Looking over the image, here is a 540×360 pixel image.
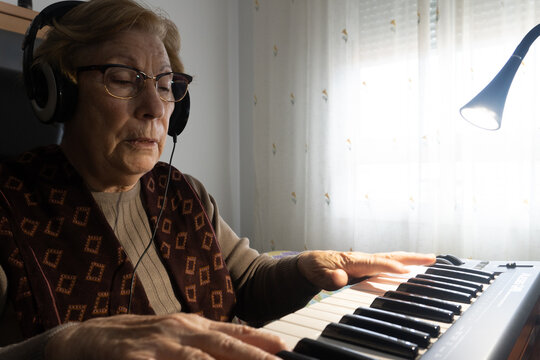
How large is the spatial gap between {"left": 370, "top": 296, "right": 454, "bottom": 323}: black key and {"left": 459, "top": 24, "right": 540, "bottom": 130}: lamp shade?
0.53 meters

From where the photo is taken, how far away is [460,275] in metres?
0.83

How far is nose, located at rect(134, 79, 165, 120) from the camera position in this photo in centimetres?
94

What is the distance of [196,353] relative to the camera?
394mm

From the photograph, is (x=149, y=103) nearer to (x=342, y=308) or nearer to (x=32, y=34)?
(x=32, y=34)

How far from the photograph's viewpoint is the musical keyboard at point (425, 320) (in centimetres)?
50

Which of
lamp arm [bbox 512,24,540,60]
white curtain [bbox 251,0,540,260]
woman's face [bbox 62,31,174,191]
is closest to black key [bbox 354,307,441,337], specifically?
woman's face [bbox 62,31,174,191]

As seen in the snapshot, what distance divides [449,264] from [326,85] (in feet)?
5.92

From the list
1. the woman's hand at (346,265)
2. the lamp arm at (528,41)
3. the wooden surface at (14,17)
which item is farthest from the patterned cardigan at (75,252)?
the lamp arm at (528,41)

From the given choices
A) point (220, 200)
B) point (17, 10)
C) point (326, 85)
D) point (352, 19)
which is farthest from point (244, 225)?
point (17, 10)

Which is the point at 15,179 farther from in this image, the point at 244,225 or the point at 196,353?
the point at 244,225

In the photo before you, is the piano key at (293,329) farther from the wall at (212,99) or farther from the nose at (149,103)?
the wall at (212,99)

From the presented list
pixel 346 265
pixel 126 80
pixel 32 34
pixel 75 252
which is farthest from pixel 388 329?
pixel 32 34

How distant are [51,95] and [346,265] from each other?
2.31ft

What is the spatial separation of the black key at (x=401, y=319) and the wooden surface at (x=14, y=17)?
112 cm
